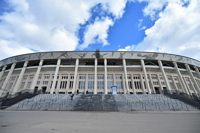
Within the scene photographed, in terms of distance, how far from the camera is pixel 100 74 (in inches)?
1933

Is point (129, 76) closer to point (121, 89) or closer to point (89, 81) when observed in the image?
point (121, 89)

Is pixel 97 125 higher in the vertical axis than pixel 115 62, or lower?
lower

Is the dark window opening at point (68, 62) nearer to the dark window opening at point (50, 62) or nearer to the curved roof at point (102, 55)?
the curved roof at point (102, 55)

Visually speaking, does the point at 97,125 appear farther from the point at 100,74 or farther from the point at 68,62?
the point at 68,62

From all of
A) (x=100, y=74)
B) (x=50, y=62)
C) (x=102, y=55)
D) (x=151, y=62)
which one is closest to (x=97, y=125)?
(x=100, y=74)

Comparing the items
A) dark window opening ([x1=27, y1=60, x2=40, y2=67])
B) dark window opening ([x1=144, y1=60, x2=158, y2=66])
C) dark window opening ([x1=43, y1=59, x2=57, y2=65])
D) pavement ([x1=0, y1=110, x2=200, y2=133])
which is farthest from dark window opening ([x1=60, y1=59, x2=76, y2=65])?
pavement ([x1=0, y1=110, x2=200, y2=133])

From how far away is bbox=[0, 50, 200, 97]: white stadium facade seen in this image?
45.4 metres

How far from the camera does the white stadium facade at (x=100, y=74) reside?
Result: 149ft

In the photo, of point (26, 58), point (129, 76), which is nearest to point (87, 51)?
point (129, 76)

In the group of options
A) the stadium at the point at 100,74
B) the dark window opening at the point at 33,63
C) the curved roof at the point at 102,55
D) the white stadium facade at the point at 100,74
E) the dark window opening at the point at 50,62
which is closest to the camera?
the stadium at the point at 100,74

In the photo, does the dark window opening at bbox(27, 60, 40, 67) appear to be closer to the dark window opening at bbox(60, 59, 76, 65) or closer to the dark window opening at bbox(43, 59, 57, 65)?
the dark window opening at bbox(43, 59, 57, 65)

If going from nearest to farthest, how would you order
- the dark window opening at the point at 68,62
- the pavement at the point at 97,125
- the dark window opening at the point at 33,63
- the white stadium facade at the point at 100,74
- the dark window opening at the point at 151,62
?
1. the pavement at the point at 97,125
2. the white stadium facade at the point at 100,74
3. the dark window opening at the point at 151,62
4. the dark window opening at the point at 68,62
5. the dark window opening at the point at 33,63

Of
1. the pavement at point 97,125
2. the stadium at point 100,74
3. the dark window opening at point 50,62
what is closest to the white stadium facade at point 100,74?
the stadium at point 100,74

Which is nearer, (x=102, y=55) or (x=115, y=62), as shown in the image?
(x=102, y=55)
